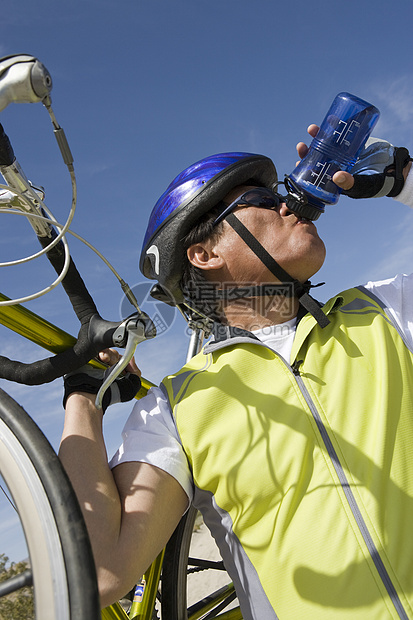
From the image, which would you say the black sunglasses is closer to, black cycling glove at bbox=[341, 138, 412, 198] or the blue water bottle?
the blue water bottle

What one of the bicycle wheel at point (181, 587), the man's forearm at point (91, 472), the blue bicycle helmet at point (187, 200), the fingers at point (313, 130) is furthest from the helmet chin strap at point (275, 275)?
the bicycle wheel at point (181, 587)

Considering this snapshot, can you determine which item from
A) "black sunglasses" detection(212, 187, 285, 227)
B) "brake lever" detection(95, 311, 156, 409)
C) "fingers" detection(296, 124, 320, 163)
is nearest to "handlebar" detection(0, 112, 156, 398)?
"brake lever" detection(95, 311, 156, 409)

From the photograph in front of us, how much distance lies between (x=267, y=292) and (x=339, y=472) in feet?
3.23

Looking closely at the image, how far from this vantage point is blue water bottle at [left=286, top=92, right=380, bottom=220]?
8.41 ft

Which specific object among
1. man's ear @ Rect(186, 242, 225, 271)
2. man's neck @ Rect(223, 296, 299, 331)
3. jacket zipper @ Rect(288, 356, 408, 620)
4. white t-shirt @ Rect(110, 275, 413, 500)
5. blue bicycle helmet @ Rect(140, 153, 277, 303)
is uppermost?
blue bicycle helmet @ Rect(140, 153, 277, 303)

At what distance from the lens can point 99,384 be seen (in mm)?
1813

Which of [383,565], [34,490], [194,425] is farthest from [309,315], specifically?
[34,490]

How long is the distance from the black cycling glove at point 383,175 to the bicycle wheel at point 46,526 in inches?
75.8

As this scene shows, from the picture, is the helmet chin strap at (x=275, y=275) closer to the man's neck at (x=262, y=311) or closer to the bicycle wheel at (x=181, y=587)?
the man's neck at (x=262, y=311)

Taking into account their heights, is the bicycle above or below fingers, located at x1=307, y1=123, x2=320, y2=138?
below

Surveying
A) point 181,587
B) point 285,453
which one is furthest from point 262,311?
point 181,587

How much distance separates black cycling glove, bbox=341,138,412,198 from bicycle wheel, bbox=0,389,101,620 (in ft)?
6.31

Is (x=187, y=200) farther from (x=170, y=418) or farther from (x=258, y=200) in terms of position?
(x=170, y=418)

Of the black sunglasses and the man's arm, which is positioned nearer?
the man's arm
